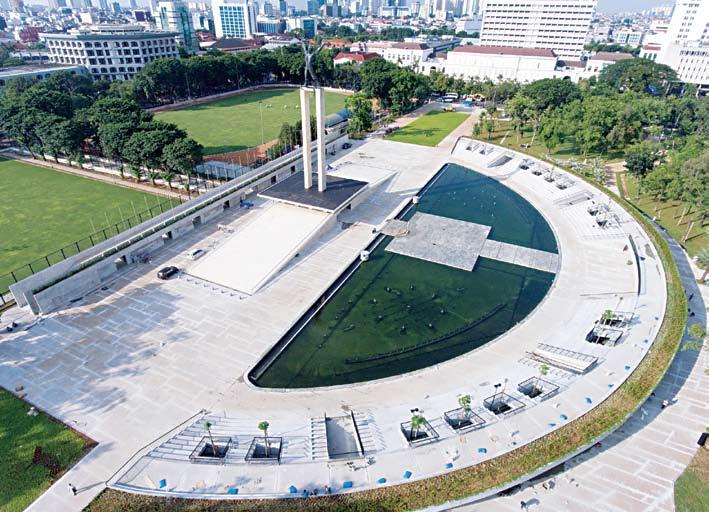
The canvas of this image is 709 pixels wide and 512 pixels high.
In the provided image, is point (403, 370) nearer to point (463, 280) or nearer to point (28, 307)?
point (463, 280)

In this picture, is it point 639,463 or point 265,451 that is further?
point 639,463

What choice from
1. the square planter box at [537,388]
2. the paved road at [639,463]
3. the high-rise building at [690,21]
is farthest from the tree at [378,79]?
the high-rise building at [690,21]

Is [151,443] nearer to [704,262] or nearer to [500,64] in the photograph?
[704,262]

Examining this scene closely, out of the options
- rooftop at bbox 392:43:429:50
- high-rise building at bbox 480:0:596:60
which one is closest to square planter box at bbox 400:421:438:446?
rooftop at bbox 392:43:429:50

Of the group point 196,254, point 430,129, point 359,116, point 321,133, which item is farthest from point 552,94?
point 196,254

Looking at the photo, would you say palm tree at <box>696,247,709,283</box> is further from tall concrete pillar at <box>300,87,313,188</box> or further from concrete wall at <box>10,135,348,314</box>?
concrete wall at <box>10,135,348,314</box>

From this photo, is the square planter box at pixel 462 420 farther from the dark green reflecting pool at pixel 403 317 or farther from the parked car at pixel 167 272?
the parked car at pixel 167 272
